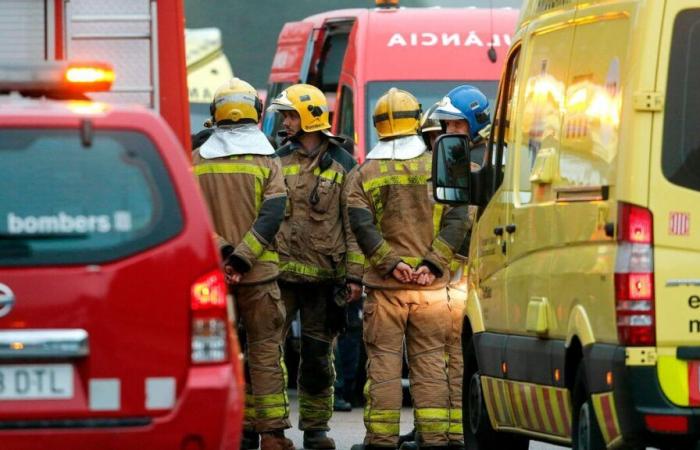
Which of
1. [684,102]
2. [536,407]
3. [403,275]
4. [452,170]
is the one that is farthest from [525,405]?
[403,275]

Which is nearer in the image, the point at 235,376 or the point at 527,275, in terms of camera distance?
the point at 235,376

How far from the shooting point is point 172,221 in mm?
7457

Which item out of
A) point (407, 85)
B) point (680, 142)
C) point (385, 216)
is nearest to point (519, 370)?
point (680, 142)

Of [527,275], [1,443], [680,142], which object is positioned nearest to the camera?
[1,443]

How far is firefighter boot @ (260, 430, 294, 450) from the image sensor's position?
12.2 metres

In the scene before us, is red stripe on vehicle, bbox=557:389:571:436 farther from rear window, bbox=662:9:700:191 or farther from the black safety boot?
the black safety boot

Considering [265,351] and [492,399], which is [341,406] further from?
[492,399]

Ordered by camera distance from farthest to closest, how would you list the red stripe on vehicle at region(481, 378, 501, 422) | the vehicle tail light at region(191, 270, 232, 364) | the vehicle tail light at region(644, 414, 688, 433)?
the red stripe on vehicle at region(481, 378, 501, 422) → the vehicle tail light at region(644, 414, 688, 433) → the vehicle tail light at region(191, 270, 232, 364)

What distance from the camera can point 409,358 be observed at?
12.3 m

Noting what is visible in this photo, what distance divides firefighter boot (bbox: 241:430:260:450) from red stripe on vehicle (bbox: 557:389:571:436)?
375 centimetres

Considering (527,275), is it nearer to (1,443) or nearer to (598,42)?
(598,42)

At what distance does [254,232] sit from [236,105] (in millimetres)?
794

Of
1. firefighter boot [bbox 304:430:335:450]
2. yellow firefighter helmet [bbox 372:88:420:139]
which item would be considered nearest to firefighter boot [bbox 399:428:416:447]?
firefighter boot [bbox 304:430:335:450]

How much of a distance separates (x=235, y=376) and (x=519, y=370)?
7.81ft
